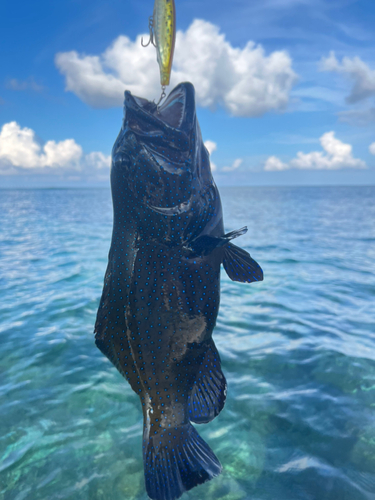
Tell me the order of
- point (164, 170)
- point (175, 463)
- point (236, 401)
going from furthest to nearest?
point (236, 401) → point (164, 170) → point (175, 463)

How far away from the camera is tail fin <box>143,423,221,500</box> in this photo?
237cm

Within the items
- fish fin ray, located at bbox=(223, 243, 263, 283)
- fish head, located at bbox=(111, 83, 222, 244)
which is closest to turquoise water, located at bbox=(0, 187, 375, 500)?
fish fin ray, located at bbox=(223, 243, 263, 283)

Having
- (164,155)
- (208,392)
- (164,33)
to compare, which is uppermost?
(164,33)

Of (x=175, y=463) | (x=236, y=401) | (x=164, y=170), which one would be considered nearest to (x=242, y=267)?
(x=164, y=170)

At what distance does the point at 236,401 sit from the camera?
5.61 meters

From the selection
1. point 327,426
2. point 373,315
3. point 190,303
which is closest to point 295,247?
point 373,315

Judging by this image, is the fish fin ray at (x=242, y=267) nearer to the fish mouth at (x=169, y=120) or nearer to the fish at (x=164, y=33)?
the fish mouth at (x=169, y=120)

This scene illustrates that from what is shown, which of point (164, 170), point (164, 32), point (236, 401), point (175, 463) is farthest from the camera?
point (236, 401)

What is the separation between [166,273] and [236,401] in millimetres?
3838

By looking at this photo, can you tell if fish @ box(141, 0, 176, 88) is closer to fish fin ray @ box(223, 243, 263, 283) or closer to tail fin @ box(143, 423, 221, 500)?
fish fin ray @ box(223, 243, 263, 283)

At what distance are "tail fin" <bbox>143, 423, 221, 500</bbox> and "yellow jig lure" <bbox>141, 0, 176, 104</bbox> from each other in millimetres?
2435

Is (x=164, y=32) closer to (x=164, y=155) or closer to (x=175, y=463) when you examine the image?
(x=164, y=155)

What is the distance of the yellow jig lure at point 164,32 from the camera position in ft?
7.39

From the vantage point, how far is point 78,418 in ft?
17.4
